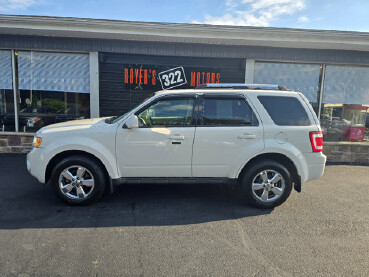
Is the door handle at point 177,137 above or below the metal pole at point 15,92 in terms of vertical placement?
below

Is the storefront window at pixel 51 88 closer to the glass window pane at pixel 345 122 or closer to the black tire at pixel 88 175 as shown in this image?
the black tire at pixel 88 175

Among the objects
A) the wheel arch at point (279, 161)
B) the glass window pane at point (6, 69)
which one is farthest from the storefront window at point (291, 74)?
the glass window pane at point (6, 69)

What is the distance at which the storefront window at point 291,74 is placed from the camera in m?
8.00

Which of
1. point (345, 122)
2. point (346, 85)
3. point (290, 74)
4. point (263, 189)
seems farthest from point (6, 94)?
point (345, 122)

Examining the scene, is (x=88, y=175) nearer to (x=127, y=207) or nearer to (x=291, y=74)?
(x=127, y=207)

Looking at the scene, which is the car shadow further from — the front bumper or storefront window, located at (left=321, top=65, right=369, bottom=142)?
storefront window, located at (left=321, top=65, right=369, bottom=142)

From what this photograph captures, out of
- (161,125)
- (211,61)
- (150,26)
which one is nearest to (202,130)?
(161,125)

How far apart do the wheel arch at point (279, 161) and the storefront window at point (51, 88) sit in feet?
17.6

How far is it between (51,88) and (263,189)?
6543mm

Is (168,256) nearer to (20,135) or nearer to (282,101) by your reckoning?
(282,101)

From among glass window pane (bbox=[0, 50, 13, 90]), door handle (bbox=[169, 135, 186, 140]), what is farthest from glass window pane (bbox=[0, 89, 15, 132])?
door handle (bbox=[169, 135, 186, 140])

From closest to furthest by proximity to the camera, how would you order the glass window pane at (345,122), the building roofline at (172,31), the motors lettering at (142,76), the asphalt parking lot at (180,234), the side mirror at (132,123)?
the asphalt parking lot at (180,234)
the side mirror at (132,123)
the building roofline at (172,31)
the motors lettering at (142,76)
the glass window pane at (345,122)

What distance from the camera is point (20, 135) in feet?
25.0

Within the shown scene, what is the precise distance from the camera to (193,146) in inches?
162
